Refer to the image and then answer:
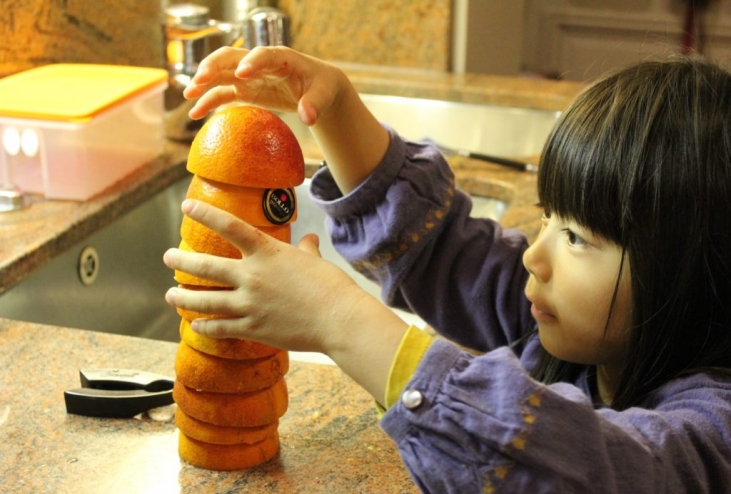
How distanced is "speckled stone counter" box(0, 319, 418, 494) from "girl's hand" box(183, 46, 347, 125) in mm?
263

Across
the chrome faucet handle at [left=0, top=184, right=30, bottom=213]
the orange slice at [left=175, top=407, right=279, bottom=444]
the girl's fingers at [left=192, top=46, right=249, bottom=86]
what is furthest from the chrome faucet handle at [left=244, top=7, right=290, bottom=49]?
the orange slice at [left=175, top=407, right=279, bottom=444]

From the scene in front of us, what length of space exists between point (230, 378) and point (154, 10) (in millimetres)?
1217

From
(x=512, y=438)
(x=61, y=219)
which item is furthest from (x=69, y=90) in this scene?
(x=512, y=438)

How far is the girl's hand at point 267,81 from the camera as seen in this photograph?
2.50 ft

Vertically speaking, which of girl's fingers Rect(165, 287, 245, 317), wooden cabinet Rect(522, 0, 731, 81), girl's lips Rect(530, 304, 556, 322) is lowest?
wooden cabinet Rect(522, 0, 731, 81)

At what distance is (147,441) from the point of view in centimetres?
74

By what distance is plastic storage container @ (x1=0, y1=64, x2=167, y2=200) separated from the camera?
119 centimetres

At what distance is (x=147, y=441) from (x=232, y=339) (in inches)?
5.8

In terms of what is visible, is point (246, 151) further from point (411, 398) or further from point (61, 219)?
point (61, 219)

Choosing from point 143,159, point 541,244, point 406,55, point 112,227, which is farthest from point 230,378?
point 406,55

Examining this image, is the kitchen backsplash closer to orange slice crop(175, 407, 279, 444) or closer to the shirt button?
orange slice crop(175, 407, 279, 444)

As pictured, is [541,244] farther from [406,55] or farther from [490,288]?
[406,55]

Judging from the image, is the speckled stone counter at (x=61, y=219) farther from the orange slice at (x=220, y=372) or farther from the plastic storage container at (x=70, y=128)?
the orange slice at (x=220, y=372)

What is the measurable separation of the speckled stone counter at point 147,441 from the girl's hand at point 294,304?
132mm
